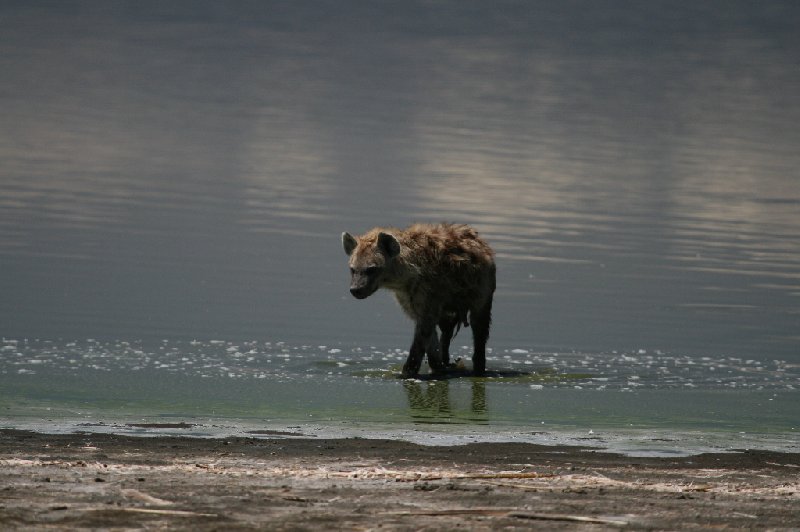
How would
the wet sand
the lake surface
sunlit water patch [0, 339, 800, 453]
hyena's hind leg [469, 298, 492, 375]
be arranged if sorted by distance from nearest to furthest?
1. the wet sand
2. sunlit water patch [0, 339, 800, 453]
3. the lake surface
4. hyena's hind leg [469, 298, 492, 375]

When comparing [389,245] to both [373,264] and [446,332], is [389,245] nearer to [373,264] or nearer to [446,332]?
[373,264]

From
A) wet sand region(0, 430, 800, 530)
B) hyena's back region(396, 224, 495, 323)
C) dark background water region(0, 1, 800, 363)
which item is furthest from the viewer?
dark background water region(0, 1, 800, 363)

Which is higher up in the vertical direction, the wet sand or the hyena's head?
the hyena's head

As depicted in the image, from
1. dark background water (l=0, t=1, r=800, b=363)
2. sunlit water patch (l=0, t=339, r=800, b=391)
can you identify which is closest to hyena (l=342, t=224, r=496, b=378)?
sunlit water patch (l=0, t=339, r=800, b=391)

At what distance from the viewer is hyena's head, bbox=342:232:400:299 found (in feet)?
47.3

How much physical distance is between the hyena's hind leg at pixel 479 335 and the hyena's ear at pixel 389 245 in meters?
0.92

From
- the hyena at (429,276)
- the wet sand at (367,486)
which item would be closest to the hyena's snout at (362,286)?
the hyena at (429,276)

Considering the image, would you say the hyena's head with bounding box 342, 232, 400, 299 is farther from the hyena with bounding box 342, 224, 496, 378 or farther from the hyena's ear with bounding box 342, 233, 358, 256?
the hyena's ear with bounding box 342, 233, 358, 256

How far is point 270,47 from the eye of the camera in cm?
9619

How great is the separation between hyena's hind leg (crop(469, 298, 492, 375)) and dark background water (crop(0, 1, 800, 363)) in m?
1.60

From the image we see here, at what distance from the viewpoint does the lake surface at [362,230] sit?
12625 mm

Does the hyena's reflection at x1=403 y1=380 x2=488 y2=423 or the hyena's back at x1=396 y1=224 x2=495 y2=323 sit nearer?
the hyena's reflection at x1=403 y1=380 x2=488 y2=423

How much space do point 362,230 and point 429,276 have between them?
10.5m

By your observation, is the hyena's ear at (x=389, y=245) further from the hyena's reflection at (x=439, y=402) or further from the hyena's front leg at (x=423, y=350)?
the hyena's reflection at (x=439, y=402)
